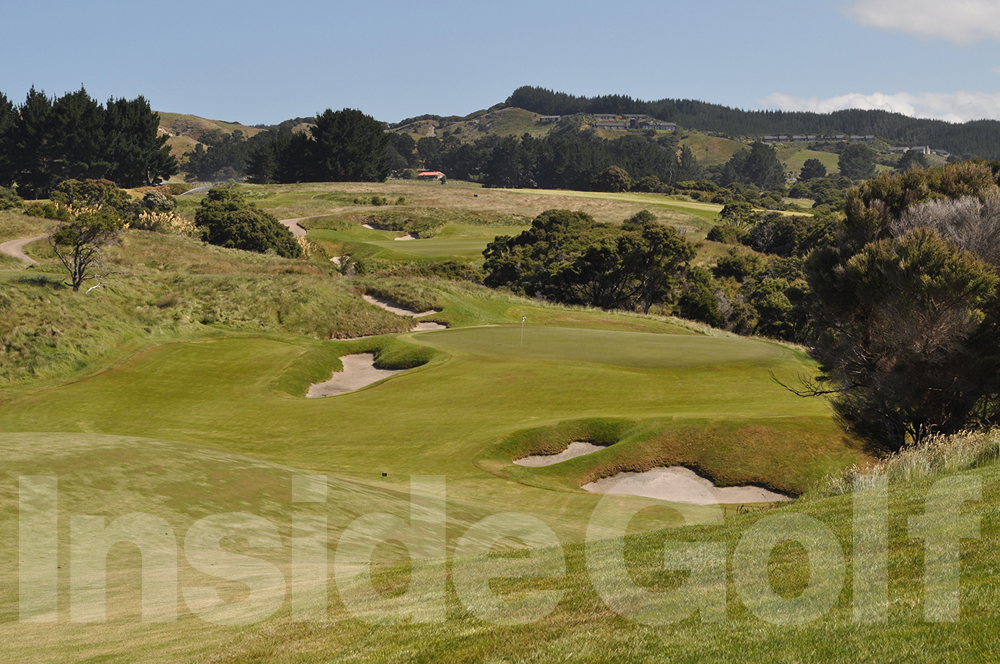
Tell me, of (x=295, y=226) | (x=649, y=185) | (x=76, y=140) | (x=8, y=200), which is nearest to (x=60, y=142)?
(x=76, y=140)

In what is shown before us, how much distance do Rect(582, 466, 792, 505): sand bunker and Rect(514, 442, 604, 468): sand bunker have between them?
151cm

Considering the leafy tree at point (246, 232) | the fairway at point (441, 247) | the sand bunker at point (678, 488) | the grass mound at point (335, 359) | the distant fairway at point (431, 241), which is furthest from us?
the fairway at point (441, 247)

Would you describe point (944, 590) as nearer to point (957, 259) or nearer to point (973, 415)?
point (957, 259)

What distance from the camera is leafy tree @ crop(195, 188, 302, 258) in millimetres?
81438

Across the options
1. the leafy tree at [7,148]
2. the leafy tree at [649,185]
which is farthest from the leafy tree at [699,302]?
the leafy tree at [649,185]

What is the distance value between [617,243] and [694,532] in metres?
61.1

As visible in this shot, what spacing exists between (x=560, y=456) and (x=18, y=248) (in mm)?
53137

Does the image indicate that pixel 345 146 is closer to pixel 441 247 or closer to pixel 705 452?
pixel 441 247

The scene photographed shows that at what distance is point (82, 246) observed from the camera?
135 feet

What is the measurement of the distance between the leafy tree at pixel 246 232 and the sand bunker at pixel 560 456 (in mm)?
62573

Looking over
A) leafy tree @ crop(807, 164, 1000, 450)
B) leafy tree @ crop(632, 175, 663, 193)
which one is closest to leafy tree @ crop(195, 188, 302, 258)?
leafy tree @ crop(807, 164, 1000, 450)

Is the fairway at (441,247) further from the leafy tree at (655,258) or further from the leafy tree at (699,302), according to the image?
the leafy tree at (699,302)

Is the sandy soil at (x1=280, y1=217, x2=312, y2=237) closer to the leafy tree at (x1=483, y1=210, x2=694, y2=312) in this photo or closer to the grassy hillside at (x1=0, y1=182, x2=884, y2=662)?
the leafy tree at (x1=483, y1=210, x2=694, y2=312)

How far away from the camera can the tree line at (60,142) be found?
110438mm
